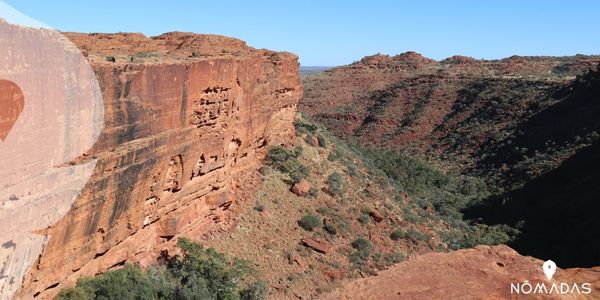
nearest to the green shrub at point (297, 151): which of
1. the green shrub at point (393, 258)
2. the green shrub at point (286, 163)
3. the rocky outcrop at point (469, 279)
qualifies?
the green shrub at point (286, 163)

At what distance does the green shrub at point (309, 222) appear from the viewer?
19.0 meters

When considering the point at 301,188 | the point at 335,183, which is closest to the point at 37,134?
the point at 301,188

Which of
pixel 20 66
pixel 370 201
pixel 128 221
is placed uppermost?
pixel 20 66

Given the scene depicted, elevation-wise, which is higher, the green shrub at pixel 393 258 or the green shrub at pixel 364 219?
the green shrub at pixel 364 219

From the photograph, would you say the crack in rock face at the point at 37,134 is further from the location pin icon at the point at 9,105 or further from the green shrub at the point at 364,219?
the green shrub at the point at 364,219

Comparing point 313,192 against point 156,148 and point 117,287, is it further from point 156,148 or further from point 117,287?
point 117,287

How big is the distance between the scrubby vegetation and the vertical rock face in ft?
1.30

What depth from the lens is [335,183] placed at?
2352 centimetres

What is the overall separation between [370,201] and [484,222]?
10.2m

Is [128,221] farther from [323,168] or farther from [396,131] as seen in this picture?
[396,131]

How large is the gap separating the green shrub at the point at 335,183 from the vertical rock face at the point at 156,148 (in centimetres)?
438

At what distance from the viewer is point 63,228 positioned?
9.90 metres

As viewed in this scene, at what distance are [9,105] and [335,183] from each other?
1686 centimetres

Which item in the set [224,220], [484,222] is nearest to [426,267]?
[224,220]
